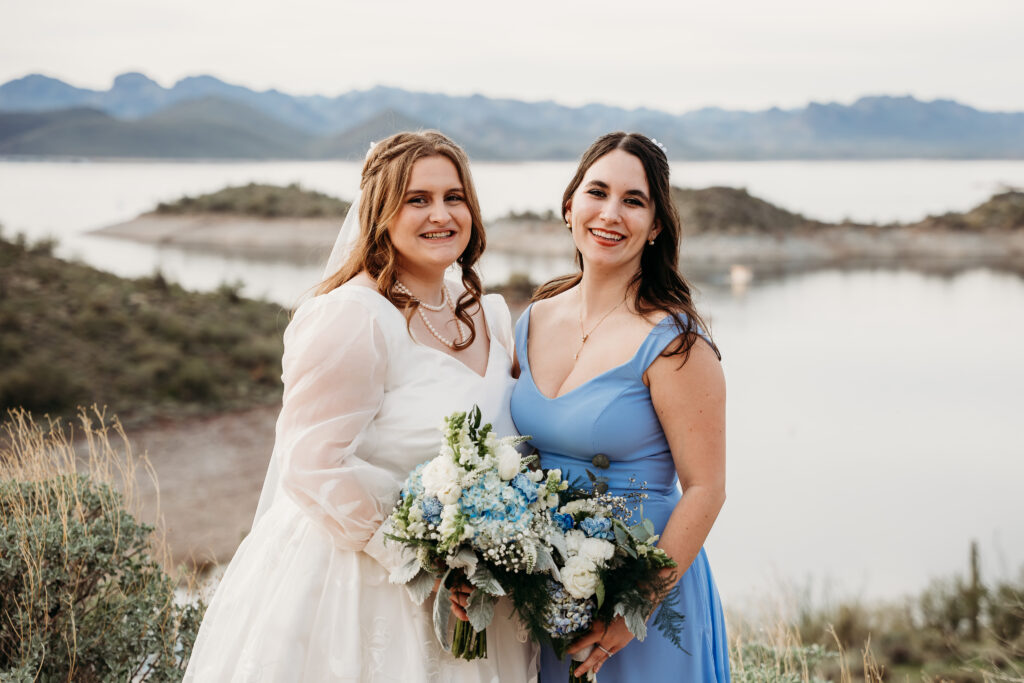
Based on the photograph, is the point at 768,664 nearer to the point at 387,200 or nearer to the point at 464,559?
the point at 464,559

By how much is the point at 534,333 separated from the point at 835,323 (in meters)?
33.5

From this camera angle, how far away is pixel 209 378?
17.3 meters

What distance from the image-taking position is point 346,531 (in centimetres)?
268

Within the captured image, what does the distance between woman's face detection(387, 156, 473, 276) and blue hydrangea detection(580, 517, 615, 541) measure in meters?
1.16

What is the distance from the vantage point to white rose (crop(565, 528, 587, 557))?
7.88ft

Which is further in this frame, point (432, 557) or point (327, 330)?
point (327, 330)

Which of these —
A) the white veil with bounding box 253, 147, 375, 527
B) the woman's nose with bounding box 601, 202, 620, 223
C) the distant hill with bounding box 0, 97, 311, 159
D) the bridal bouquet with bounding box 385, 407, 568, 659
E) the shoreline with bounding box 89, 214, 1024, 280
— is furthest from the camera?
the distant hill with bounding box 0, 97, 311, 159

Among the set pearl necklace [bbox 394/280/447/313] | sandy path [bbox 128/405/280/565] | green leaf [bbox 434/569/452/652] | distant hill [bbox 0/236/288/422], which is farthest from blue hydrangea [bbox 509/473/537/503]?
distant hill [bbox 0/236/288/422]

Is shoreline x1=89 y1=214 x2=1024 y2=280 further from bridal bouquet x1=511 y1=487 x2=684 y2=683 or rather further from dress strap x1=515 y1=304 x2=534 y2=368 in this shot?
bridal bouquet x1=511 y1=487 x2=684 y2=683

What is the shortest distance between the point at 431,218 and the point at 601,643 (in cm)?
159

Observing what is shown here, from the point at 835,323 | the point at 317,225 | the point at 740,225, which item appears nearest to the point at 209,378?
the point at 835,323

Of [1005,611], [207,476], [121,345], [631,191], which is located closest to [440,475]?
[631,191]

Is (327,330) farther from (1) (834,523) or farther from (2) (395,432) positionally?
(1) (834,523)

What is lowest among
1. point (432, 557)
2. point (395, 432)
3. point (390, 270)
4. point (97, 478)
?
point (97, 478)
